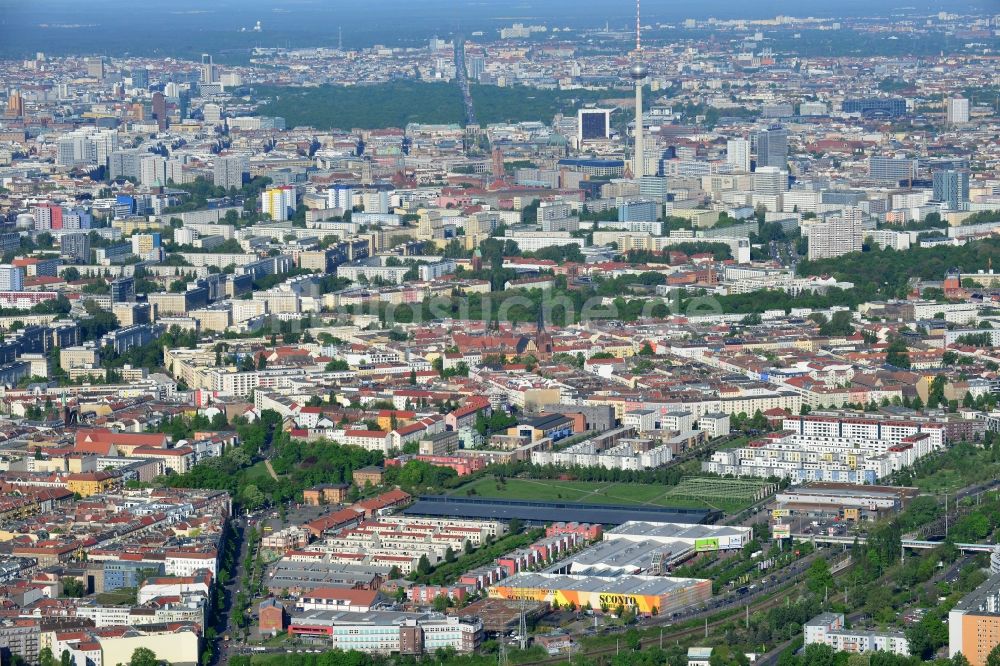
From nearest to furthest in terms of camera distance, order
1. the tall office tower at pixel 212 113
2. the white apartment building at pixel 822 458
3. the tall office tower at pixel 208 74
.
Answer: the white apartment building at pixel 822 458
the tall office tower at pixel 212 113
the tall office tower at pixel 208 74

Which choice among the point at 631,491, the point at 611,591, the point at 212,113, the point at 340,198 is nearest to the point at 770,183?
the point at 340,198

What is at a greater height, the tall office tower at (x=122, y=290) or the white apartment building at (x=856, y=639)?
the tall office tower at (x=122, y=290)

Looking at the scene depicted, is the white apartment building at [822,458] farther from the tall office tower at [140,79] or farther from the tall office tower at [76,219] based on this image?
the tall office tower at [140,79]

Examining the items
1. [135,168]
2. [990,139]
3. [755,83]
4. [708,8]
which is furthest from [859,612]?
[708,8]

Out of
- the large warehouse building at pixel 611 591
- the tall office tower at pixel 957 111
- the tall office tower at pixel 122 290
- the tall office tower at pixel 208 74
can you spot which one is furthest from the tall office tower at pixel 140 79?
the large warehouse building at pixel 611 591

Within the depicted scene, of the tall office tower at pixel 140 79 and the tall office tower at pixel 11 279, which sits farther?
the tall office tower at pixel 140 79

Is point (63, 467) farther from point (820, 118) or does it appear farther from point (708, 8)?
point (708, 8)

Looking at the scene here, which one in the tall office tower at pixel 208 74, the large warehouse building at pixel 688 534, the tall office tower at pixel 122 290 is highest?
the tall office tower at pixel 208 74

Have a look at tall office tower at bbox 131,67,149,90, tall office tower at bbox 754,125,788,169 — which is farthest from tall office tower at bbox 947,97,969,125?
tall office tower at bbox 131,67,149,90
